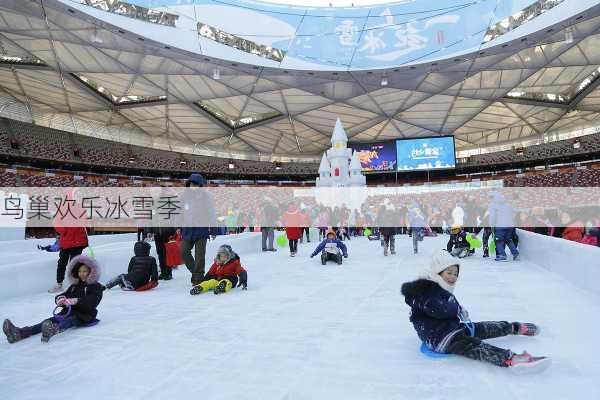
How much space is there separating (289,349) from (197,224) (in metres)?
3.44

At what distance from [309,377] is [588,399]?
4.99 ft

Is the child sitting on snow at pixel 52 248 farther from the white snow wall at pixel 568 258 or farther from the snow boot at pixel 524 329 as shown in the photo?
the white snow wall at pixel 568 258

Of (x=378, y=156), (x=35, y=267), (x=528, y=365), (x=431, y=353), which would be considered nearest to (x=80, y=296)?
(x=35, y=267)

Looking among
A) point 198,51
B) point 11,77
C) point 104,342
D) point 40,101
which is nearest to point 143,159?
point 40,101

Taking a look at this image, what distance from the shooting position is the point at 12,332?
3232 millimetres

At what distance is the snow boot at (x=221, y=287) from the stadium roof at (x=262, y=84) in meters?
17.3

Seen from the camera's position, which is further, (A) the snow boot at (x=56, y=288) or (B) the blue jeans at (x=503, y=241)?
(B) the blue jeans at (x=503, y=241)

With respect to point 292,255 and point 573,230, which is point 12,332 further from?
point 573,230

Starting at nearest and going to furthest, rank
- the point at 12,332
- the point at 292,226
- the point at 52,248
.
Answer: the point at 12,332 → the point at 52,248 → the point at 292,226

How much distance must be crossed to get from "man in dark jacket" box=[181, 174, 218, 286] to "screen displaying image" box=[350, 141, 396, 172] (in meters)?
33.1

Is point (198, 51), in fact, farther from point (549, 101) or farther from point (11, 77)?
point (549, 101)

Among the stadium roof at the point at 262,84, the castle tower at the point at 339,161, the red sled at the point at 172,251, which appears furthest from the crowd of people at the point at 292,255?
the stadium roof at the point at 262,84

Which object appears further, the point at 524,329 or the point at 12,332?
the point at 12,332

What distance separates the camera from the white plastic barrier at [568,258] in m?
4.64
